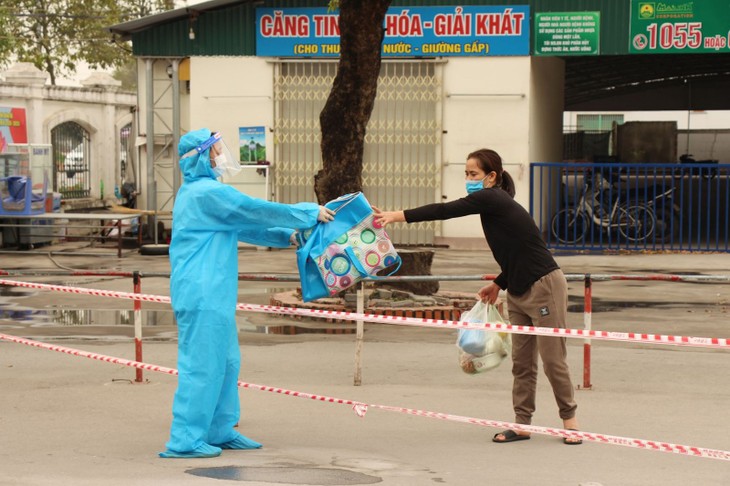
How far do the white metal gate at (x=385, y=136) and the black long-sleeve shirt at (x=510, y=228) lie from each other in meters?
14.2

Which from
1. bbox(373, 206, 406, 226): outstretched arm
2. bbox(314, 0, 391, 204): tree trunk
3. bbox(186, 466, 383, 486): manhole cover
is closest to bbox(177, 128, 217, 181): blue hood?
bbox(373, 206, 406, 226): outstretched arm

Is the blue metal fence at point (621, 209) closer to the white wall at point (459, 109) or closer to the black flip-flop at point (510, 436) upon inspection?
the white wall at point (459, 109)

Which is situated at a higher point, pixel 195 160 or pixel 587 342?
pixel 195 160

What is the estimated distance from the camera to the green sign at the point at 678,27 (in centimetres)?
2022

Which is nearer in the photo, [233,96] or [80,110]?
[233,96]

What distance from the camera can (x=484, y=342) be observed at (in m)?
7.36

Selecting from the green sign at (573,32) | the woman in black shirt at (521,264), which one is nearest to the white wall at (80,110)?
the green sign at (573,32)

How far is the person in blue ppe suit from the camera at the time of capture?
21.8 feet

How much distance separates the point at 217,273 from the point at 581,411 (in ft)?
9.49

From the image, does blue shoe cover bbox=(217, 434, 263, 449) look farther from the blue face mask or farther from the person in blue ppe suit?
the blue face mask

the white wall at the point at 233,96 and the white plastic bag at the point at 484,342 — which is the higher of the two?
the white wall at the point at 233,96

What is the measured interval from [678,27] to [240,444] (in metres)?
15.4

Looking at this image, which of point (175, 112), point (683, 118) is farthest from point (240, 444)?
point (683, 118)

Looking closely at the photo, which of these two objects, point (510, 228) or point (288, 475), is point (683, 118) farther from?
point (288, 475)
